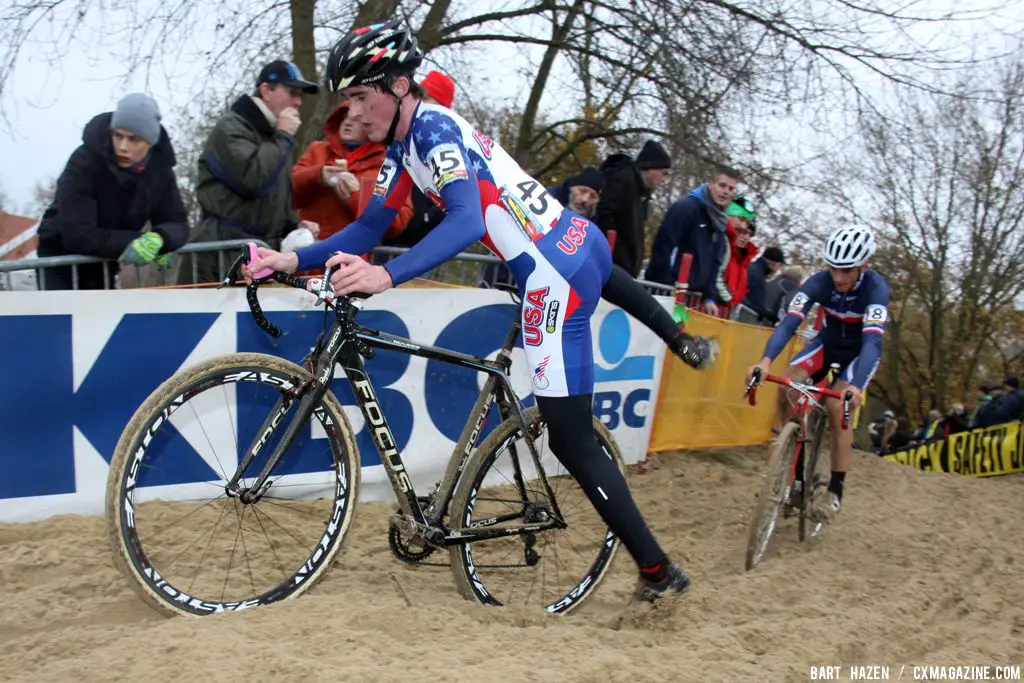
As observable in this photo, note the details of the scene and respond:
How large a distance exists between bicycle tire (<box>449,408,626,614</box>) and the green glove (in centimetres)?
216

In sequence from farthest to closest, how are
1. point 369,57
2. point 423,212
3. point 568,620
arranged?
point 423,212, point 568,620, point 369,57

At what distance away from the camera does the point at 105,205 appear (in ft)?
15.0

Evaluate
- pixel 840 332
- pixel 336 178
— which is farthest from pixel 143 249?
pixel 840 332

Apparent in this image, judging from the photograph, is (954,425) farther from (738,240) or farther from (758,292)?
(738,240)

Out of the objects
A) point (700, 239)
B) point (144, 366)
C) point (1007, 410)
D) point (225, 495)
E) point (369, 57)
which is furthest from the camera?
point (1007, 410)

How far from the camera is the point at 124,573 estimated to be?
3137 mm

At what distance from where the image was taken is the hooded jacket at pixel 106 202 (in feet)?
14.5

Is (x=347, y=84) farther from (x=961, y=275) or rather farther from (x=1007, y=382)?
(x=961, y=275)

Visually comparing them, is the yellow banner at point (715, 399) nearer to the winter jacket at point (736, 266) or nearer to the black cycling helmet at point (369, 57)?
the winter jacket at point (736, 266)

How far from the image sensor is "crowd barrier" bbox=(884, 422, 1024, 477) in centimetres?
1078

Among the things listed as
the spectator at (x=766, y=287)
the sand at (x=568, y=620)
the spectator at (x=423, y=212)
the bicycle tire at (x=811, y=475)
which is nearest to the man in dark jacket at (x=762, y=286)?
the spectator at (x=766, y=287)

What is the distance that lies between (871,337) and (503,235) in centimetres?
351

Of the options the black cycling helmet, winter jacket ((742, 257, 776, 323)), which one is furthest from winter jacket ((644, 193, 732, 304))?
the black cycling helmet

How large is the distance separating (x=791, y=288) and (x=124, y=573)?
865 centimetres
